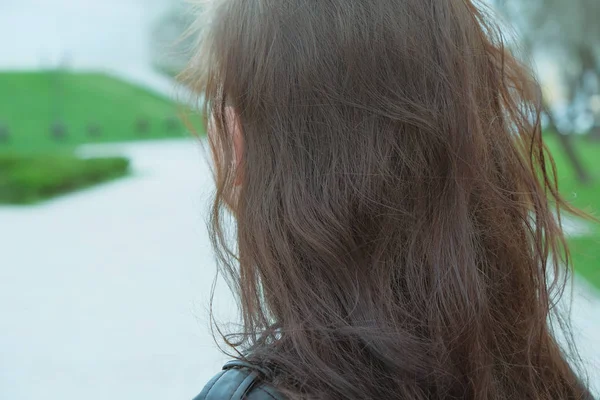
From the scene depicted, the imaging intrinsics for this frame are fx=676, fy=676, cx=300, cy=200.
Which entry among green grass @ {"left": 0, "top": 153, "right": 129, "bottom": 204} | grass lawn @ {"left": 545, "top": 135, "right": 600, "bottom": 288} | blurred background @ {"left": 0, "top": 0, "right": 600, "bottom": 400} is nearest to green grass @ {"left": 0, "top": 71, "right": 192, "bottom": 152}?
blurred background @ {"left": 0, "top": 0, "right": 600, "bottom": 400}

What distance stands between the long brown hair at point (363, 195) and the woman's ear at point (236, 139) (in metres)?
0.02

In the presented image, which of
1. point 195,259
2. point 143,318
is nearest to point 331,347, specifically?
point 143,318

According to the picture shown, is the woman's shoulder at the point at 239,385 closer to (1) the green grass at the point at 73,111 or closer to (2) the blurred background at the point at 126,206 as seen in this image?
(2) the blurred background at the point at 126,206

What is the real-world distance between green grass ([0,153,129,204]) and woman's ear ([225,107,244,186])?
7.96 meters

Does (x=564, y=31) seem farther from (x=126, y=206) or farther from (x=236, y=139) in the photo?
(x=236, y=139)

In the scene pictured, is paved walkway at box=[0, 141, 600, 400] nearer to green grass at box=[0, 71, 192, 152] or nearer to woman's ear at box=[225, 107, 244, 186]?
woman's ear at box=[225, 107, 244, 186]

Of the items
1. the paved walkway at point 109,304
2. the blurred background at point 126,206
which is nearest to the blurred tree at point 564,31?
the blurred background at point 126,206

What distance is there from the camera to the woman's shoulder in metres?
0.76

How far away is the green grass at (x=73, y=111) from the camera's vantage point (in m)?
13.2

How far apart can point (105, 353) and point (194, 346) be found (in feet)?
1.59

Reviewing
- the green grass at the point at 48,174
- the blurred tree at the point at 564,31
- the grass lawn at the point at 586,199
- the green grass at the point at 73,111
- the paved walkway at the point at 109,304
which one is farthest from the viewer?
the green grass at the point at 73,111

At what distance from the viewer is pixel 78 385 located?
326cm

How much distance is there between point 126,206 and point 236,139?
7.42 m

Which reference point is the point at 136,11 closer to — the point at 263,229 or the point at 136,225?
the point at 136,225
